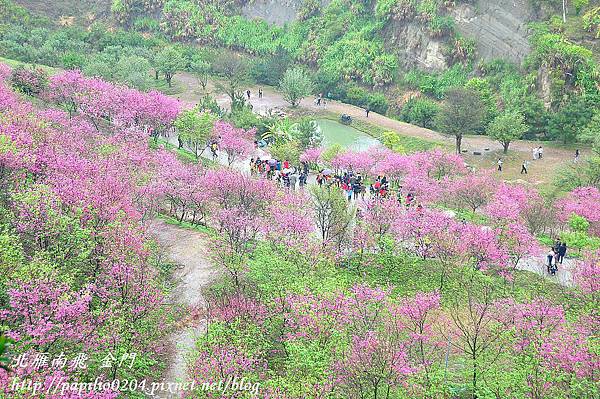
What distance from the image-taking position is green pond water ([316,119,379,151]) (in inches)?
2025

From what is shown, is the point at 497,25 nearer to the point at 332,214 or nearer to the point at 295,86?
the point at 295,86

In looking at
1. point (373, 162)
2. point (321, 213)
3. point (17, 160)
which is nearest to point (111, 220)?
point (17, 160)

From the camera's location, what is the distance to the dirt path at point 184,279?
2042 centimetres

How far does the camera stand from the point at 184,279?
87.5 feet

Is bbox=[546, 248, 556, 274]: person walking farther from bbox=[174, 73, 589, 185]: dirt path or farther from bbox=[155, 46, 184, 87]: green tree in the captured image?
bbox=[155, 46, 184, 87]: green tree

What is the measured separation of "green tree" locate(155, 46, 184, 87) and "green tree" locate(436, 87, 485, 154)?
97.9ft

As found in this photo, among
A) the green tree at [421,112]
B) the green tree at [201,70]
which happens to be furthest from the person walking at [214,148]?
the green tree at [421,112]

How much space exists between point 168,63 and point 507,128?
1411 inches

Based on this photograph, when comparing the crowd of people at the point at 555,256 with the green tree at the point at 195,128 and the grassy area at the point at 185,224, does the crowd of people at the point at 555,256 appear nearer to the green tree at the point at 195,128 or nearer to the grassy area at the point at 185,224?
the grassy area at the point at 185,224

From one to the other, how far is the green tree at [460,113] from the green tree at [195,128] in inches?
755

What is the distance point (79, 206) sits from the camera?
23.1 meters

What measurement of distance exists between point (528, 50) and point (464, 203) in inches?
1059

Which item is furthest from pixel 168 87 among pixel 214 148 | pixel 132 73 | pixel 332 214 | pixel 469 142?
pixel 332 214

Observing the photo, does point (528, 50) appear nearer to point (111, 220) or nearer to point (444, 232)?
point (444, 232)
